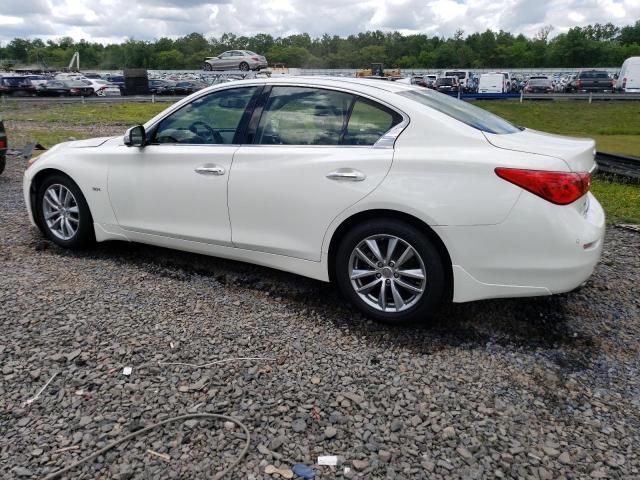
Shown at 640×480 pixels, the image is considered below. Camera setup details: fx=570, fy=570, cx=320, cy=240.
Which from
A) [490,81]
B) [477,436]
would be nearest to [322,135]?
[477,436]

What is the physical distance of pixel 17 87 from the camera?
39.9m

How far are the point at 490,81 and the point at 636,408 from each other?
40.5 metres

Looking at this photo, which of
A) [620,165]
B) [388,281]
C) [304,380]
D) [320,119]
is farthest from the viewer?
[620,165]

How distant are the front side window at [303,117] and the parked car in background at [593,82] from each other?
144 ft

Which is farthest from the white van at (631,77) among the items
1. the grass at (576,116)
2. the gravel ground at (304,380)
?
the gravel ground at (304,380)

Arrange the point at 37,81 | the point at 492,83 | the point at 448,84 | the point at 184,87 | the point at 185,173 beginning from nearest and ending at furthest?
the point at 185,173, the point at 37,81, the point at 492,83, the point at 184,87, the point at 448,84

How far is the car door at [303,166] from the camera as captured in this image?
12.4 ft

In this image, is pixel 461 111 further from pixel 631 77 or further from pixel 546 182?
pixel 631 77

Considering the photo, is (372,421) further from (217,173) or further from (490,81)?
(490,81)

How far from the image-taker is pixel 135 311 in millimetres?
4012

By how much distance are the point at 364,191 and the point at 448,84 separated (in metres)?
39.6

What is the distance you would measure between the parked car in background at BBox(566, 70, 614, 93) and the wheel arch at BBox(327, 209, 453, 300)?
44.4 m

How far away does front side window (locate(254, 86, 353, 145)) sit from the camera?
3986 millimetres

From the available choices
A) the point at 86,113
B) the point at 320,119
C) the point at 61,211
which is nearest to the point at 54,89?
the point at 86,113
